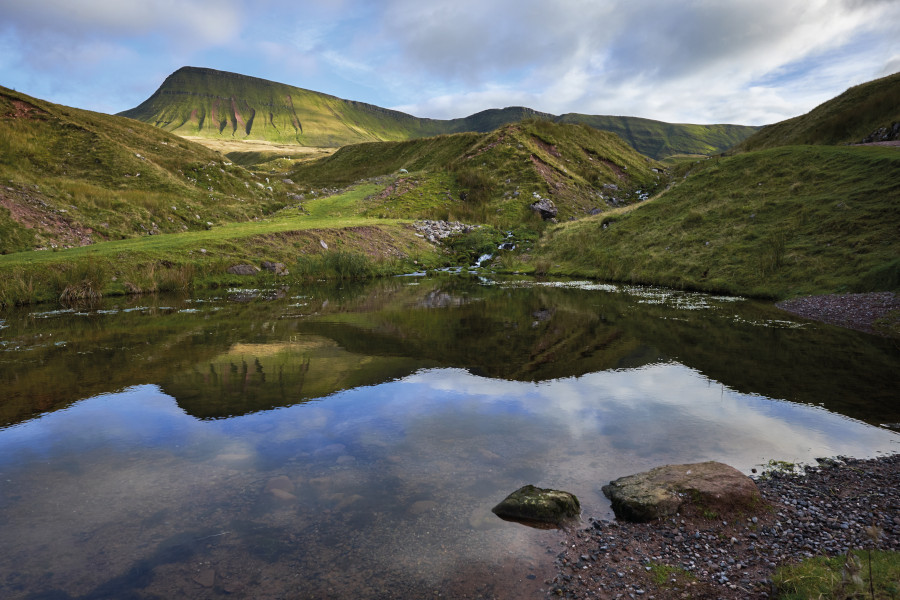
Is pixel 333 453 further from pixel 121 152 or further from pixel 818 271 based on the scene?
pixel 121 152

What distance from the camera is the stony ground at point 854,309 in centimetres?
1873

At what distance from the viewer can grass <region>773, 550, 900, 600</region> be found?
14.1 feet

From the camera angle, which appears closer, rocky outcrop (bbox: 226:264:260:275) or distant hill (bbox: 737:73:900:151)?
rocky outcrop (bbox: 226:264:260:275)

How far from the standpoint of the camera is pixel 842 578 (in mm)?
4328

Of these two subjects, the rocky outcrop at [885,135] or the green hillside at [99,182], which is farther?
the rocky outcrop at [885,135]

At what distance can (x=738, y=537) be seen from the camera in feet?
20.5

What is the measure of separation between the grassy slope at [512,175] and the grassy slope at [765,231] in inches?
595

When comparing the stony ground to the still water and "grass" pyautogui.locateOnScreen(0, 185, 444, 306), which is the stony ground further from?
"grass" pyautogui.locateOnScreen(0, 185, 444, 306)

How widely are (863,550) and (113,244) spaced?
40.3 meters

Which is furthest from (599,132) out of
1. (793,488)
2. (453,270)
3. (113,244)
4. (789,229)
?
(793,488)

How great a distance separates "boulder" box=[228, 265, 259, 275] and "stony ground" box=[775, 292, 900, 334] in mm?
34555

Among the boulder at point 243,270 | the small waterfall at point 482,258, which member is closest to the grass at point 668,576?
the boulder at point 243,270

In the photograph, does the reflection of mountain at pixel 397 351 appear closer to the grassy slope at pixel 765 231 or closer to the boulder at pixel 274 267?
the grassy slope at pixel 765 231

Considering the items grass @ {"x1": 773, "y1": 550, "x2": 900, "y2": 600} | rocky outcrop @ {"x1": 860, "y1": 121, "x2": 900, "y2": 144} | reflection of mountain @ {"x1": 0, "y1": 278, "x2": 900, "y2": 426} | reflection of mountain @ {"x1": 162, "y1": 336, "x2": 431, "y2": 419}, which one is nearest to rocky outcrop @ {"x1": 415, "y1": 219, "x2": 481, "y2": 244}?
reflection of mountain @ {"x1": 0, "y1": 278, "x2": 900, "y2": 426}
